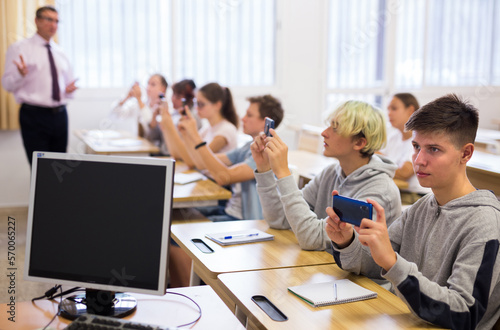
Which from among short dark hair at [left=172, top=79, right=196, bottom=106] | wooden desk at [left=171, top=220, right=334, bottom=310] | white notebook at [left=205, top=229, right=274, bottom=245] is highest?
A: short dark hair at [left=172, top=79, right=196, bottom=106]

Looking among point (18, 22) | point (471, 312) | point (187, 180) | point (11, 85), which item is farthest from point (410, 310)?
point (18, 22)

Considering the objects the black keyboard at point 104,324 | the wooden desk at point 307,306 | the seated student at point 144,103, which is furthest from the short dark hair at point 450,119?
the seated student at point 144,103

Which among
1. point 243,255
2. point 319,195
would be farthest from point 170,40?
point 243,255

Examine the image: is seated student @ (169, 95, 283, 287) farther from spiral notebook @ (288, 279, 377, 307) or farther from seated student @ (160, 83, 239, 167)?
spiral notebook @ (288, 279, 377, 307)

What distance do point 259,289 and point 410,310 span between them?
0.43 m

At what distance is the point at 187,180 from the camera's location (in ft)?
11.6

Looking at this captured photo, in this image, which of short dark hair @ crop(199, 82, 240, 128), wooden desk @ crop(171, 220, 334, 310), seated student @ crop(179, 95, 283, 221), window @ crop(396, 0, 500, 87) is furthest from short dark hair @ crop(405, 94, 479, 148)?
window @ crop(396, 0, 500, 87)

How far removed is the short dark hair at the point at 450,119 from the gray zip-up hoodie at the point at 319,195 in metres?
0.53

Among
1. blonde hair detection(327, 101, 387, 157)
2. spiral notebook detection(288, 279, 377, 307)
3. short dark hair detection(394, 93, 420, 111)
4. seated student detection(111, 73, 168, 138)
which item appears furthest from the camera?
seated student detection(111, 73, 168, 138)

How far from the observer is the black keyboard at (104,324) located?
4.39 ft

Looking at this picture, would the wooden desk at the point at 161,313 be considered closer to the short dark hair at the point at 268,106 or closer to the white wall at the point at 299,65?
the short dark hair at the point at 268,106

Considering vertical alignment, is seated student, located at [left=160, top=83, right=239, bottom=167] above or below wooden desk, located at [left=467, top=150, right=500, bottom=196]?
above

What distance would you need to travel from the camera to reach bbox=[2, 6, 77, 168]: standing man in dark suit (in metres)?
5.14

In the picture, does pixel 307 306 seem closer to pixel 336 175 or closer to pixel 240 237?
pixel 240 237
